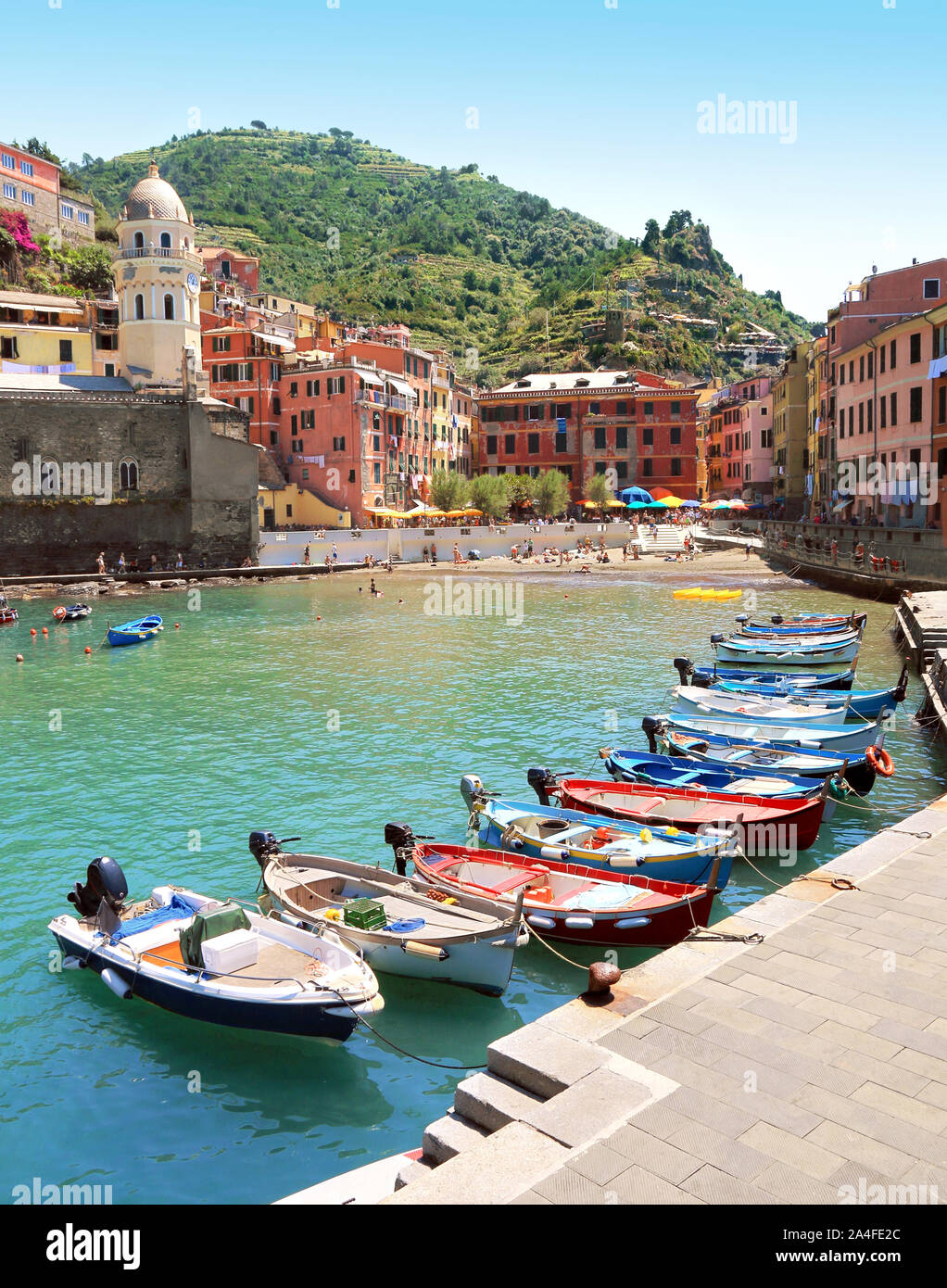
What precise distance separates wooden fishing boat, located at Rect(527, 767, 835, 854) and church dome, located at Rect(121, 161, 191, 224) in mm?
60488

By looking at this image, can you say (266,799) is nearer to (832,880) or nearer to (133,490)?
(832,880)

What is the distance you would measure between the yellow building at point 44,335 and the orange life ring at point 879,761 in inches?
2410

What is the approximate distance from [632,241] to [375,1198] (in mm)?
170299

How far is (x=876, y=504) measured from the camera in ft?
166

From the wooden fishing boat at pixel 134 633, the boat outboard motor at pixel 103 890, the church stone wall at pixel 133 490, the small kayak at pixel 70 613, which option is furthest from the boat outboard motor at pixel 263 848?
the church stone wall at pixel 133 490

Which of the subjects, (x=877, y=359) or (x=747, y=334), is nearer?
(x=877, y=359)

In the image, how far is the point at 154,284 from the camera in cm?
6419

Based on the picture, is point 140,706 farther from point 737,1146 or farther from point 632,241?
point 632,241

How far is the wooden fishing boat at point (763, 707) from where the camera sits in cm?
1950

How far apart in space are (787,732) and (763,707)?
2.08 m

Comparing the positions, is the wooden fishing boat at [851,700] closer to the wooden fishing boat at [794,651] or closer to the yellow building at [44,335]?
the wooden fishing boat at [794,651]

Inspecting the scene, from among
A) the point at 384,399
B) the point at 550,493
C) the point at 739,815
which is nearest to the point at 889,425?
the point at 550,493

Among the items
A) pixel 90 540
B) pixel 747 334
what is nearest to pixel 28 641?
pixel 90 540

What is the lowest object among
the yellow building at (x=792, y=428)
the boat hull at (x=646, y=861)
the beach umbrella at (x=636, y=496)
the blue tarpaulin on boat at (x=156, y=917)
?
the blue tarpaulin on boat at (x=156, y=917)
